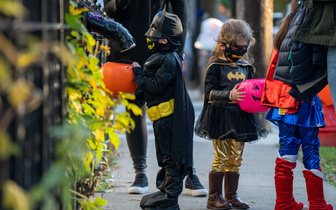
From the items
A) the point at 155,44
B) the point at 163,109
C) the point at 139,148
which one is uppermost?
the point at 155,44

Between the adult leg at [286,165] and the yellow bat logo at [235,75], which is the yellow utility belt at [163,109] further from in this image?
the adult leg at [286,165]

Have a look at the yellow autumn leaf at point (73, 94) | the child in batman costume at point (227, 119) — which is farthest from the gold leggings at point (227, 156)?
the yellow autumn leaf at point (73, 94)

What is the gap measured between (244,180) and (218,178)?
1.20m

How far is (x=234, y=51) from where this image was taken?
450 centimetres

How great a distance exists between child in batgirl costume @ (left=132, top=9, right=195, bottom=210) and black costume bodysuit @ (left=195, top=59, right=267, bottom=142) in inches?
17.5

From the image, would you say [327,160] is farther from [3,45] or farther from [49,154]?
[3,45]

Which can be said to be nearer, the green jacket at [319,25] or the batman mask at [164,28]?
the green jacket at [319,25]

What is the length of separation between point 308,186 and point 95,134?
6.32 ft

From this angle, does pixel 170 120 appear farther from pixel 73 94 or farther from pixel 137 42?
pixel 73 94

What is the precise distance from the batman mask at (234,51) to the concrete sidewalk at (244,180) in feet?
3.99

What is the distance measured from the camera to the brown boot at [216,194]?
169 inches

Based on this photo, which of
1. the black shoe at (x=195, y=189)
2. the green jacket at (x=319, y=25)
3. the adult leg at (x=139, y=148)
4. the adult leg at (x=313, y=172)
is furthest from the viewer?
the adult leg at (x=139, y=148)

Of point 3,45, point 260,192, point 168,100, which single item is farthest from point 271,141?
point 3,45

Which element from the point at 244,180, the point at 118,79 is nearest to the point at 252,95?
the point at 118,79
